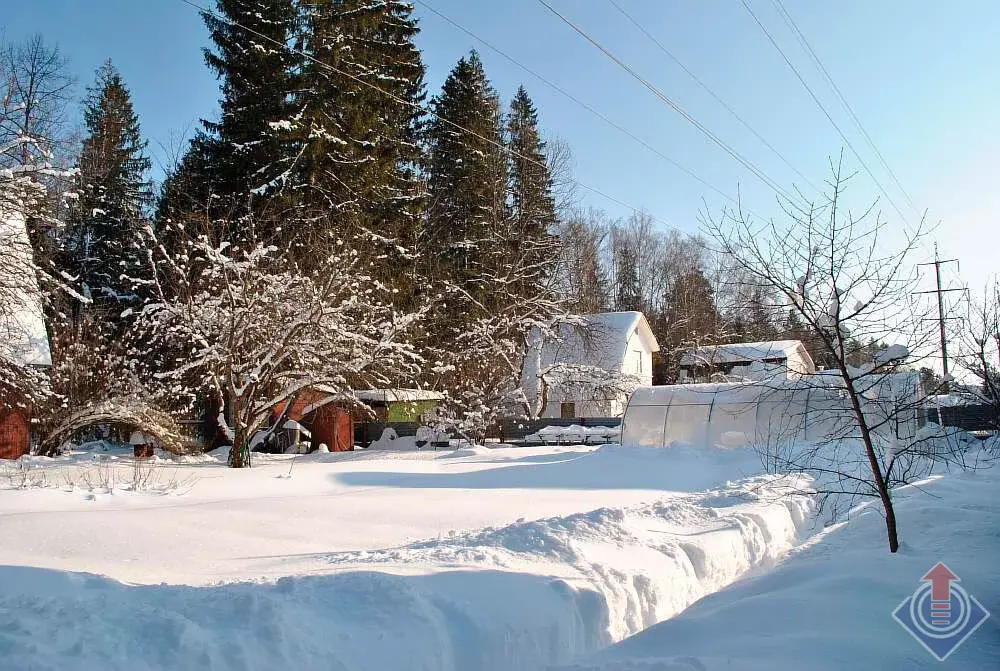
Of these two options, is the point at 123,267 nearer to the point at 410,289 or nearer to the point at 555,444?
the point at 410,289

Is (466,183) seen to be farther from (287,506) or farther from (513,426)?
(287,506)

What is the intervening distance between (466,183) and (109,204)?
48.0 feet

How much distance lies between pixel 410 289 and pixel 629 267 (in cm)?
3031

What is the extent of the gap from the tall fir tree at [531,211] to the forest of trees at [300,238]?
13 cm

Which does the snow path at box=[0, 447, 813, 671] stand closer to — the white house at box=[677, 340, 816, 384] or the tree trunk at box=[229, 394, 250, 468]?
the tree trunk at box=[229, 394, 250, 468]

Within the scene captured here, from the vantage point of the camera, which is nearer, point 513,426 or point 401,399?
point 401,399

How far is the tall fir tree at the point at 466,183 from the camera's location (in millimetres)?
33062

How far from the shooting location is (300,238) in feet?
77.5

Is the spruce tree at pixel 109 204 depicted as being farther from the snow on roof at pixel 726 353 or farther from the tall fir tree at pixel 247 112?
the snow on roof at pixel 726 353

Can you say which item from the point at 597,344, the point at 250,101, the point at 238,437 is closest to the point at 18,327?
the point at 238,437

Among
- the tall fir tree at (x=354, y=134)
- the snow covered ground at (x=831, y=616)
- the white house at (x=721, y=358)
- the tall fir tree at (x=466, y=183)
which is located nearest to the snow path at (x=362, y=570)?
the snow covered ground at (x=831, y=616)

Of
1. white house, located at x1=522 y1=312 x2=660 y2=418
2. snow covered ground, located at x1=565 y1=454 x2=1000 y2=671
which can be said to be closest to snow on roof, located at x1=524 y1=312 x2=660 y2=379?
white house, located at x1=522 y1=312 x2=660 y2=418

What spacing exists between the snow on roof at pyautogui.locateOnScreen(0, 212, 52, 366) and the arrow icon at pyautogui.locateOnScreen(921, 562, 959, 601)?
14.6 metres

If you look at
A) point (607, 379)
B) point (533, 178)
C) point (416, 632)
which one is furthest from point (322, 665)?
point (533, 178)
